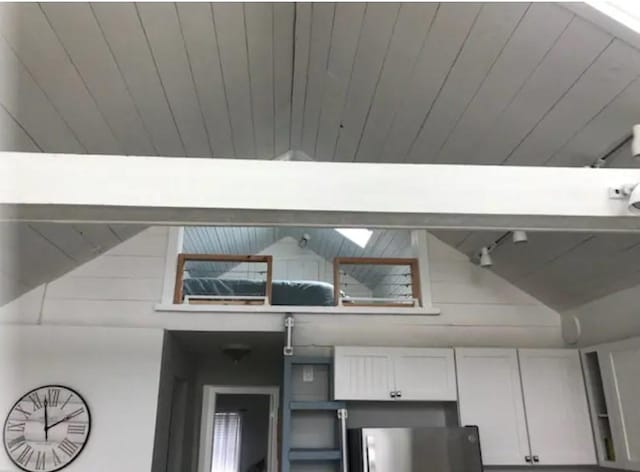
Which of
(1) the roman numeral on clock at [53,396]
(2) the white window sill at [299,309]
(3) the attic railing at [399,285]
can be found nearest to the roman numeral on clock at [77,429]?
(1) the roman numeral on clock at [53,396]

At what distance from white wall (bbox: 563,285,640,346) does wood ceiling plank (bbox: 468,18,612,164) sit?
4.32ft

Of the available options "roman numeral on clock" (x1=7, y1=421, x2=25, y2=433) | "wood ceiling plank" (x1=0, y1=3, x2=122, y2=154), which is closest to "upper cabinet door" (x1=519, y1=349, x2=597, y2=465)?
"wood ceiling plank" (x1=0, y1=3, x2=122, y2=154)

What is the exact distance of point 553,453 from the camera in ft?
11.3

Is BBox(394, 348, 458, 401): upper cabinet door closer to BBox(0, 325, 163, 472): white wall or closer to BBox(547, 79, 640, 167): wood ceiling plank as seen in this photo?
BBox(547, 79, 640, 167): wood ceiling plank

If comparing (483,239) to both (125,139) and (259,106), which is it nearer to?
(259,106)

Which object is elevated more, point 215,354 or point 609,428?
point 215,354

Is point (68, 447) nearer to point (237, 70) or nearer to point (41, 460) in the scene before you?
point (41, 460)

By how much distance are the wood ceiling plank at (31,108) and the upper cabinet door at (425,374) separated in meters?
2.50

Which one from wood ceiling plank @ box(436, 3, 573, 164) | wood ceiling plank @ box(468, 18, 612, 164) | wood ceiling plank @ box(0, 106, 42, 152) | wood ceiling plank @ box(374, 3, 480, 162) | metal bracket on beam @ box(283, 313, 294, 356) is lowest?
metal bracket on beam @ box(283, 313, 294, 356)

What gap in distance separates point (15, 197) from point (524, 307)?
12.1ft

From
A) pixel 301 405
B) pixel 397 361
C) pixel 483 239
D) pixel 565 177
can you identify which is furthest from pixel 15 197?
pixel 483 239

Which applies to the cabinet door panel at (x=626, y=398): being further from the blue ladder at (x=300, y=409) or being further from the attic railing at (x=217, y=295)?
the attic railing at (x=217, y=295)

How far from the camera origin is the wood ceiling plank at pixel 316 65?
2793 mm

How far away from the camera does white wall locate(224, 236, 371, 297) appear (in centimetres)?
604
